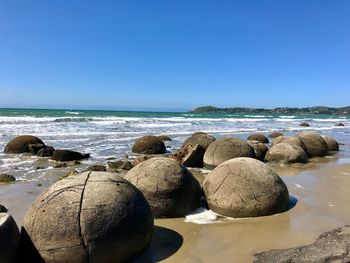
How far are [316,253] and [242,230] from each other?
4.98 ft

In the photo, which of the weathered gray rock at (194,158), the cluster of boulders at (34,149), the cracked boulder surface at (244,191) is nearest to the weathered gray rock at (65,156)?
the cluster of boulders at (34,149)

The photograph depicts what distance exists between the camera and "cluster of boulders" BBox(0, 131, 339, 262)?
4590 mm

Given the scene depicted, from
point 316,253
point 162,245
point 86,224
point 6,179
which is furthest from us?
point 6,179

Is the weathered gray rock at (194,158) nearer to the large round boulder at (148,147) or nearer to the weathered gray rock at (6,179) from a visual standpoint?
the large round boulder at (148,147)

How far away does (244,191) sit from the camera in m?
6.87

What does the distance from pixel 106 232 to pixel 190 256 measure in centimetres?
121

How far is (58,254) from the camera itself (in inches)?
181

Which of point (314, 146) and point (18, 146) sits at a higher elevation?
point (314, 146)

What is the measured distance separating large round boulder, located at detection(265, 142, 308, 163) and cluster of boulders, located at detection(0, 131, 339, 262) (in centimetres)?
211

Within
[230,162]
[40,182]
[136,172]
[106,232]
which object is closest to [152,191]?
[136,172]

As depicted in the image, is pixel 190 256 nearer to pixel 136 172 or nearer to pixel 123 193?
pixel 123 193

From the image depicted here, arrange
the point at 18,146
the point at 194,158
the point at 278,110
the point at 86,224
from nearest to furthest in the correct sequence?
the point at 86,224, the point at 194,158, the point at 18,146, the point at 278,110

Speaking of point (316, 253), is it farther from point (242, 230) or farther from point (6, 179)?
point (6, 179)

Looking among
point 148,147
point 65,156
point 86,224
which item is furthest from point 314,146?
point 86,224
